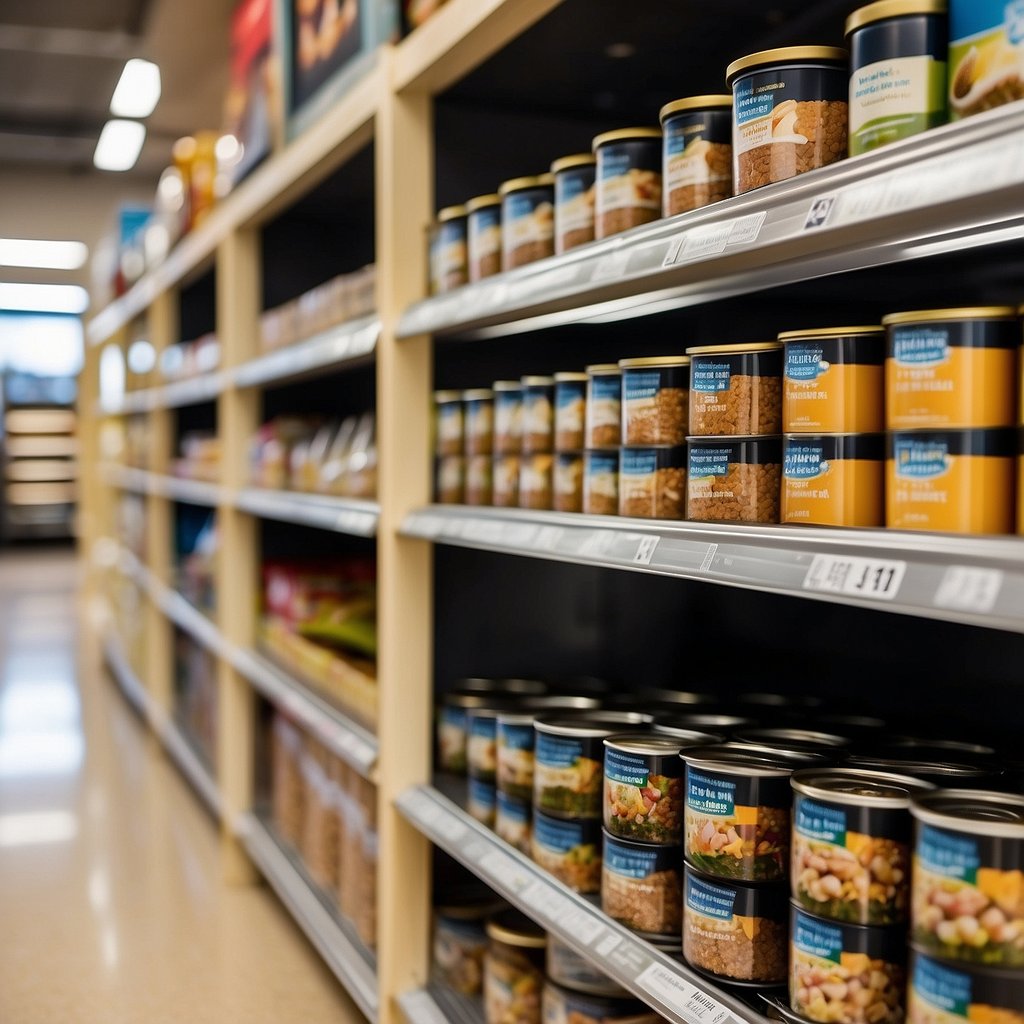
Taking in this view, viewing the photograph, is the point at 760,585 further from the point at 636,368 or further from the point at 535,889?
the point at 535,889

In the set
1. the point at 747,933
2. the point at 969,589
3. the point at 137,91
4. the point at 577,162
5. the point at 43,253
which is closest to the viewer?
the point at 969,589

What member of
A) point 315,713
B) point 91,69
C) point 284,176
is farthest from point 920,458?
point 91,69

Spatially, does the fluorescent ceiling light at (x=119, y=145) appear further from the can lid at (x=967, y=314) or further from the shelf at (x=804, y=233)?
the can lid at (x=967, y=314)

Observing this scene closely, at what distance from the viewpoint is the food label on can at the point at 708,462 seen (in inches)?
55.1

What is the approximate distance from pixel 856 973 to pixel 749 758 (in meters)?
0.32

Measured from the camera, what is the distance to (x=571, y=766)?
1.73 metres

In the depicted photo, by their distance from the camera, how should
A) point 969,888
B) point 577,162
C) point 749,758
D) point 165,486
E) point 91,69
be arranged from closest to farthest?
1. point 969,888
2. point 749,758
3. point 577,162
4. point 165,486
5. point 91,69

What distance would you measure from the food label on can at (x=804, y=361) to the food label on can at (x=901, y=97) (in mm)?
207

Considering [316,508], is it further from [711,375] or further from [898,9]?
[898,9]

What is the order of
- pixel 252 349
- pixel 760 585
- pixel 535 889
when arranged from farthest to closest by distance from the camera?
1. pixel 252 349
2. pixel 535 889
3. pixel 760 585

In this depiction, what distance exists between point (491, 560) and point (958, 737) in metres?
1.01

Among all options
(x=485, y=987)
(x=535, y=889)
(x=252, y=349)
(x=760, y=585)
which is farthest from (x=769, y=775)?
(x=252, y=349)

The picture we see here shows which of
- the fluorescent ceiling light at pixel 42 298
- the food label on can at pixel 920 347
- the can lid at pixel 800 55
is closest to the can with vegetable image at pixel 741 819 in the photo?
the food label on can at pixel 920 347

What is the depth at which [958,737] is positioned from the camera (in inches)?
69.2
